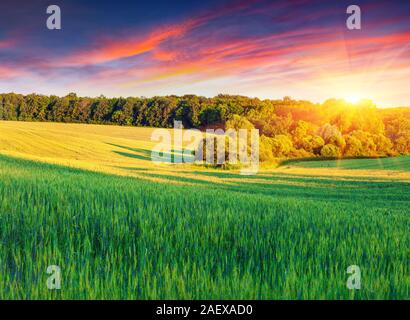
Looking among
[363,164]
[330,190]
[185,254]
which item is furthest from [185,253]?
[363,164]

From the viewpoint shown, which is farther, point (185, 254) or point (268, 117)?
point (268, 117)

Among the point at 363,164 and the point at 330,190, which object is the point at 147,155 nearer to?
the point at 363,164

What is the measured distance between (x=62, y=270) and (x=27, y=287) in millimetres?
455

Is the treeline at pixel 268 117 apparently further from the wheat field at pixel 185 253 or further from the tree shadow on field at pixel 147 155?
the wheat field at pixel 185 253

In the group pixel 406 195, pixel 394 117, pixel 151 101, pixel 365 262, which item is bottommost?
pixel 406 195

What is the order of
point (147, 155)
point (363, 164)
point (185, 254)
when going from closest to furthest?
point (185, 254) < point (363, 164) < point (147, 155)

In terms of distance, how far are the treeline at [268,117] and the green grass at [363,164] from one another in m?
4.07

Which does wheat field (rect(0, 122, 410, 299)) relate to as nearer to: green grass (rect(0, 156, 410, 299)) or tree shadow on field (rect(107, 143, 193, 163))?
green grass (rect(0, 156, 410, 299))

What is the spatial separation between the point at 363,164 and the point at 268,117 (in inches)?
1027

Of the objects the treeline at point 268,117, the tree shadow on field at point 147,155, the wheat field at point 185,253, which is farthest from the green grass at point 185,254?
the tree shadow on field at point 147,155

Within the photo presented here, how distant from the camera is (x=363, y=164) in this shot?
2058 inches

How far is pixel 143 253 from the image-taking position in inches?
186
